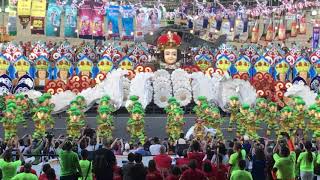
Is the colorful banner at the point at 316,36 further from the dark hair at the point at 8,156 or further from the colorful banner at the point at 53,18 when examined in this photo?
the dark hair at the point at 8,156

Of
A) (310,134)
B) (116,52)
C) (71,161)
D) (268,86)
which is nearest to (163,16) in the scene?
(116,52)

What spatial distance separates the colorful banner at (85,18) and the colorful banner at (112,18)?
0.98 m

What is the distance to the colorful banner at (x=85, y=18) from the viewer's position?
117 feet

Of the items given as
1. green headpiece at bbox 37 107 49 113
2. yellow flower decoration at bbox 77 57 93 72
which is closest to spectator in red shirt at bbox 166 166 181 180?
green headpiece at bbox 37 107 49 113

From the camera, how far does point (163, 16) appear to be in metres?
42.5

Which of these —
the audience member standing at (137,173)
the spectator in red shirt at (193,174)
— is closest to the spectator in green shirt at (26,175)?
the audience member standing at (137,173)

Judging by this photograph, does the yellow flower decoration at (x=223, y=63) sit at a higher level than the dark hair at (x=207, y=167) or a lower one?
higher

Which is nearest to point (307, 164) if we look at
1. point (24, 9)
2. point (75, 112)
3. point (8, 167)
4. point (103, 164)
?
point (103, 164)

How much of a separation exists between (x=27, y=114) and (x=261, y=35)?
21790mm

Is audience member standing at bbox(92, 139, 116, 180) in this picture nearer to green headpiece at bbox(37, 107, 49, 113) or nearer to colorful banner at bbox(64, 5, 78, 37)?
green headpiece at bbox(37, 107, 49, 113)

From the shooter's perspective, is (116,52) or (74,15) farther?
(74,15)

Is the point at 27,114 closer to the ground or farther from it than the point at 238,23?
closer to the ground

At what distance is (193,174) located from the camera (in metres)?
9.58

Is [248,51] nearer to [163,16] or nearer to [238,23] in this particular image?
[238,23]
